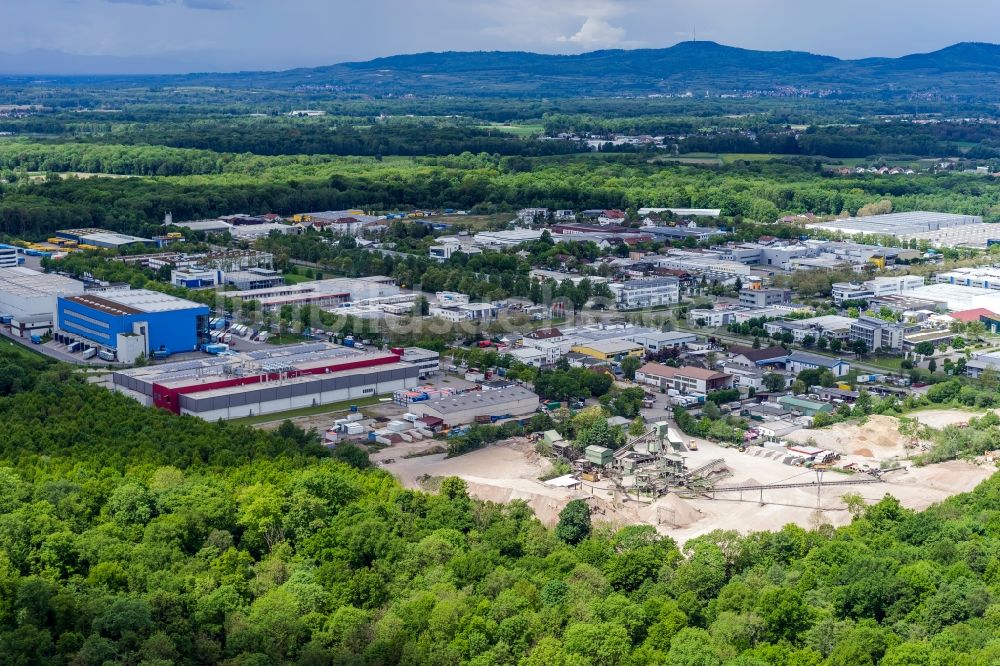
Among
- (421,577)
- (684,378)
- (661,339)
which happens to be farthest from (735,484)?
(661,339)

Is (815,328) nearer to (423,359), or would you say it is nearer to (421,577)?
(423,359)

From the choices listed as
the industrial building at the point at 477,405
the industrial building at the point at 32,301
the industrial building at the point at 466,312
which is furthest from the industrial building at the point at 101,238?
the industrial building at the point at 477,405

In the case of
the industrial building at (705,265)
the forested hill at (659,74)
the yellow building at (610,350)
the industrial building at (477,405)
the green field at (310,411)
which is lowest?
the green field at (310,411)

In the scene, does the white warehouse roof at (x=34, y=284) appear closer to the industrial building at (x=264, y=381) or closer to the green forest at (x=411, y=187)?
the industrial building at (x=264, y=381)

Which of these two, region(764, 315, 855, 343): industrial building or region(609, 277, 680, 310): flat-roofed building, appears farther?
region(609, 277, 680, 310): flat-roofed building

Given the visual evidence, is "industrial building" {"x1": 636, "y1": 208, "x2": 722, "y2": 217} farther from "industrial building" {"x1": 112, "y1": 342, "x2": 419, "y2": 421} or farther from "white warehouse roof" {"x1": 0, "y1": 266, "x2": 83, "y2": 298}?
"industrial building" {"x1": 112, "y1": 342, "x2": 419, "y2": 421}

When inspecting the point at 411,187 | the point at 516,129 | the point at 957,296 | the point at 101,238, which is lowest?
the point at 957,296

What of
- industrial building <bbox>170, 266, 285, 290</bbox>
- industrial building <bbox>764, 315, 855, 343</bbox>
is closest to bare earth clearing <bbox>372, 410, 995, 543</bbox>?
industrial building <bbox>764, 315, 855, 343</bbox>
